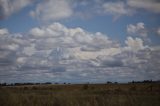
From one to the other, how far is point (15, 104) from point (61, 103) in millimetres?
2854

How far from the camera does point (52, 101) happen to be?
18.5 metres

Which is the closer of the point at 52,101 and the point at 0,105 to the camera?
the point at 0,105

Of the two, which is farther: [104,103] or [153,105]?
[153,105]

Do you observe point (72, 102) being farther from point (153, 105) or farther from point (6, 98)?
point (153, 105)

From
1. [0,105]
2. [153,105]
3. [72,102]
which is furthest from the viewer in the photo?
[153,105]

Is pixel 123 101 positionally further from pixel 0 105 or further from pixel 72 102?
pixel 0 105

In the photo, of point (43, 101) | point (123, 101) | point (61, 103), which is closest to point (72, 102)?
point (61, 103)

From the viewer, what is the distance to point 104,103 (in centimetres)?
1864

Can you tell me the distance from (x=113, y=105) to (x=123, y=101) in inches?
54.5

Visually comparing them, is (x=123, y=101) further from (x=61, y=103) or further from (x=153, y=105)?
(x=61, y=103)

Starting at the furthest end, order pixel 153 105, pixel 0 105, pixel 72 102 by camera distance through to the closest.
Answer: pixel 153 105 → pixel 72 102 → pixel 0 105

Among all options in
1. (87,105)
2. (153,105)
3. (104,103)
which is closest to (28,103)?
(87,105)

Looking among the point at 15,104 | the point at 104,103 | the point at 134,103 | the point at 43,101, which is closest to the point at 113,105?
the point at 104,103

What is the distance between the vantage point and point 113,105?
59.2ft
